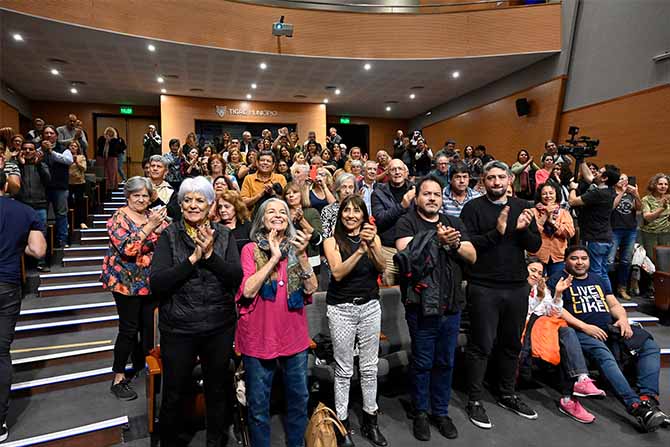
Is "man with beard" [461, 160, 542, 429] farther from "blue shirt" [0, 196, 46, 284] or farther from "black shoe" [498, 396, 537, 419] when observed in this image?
"blue shirt" [0, 196, 46, 284]

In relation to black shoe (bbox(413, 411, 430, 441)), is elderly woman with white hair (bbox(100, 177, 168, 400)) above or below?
above

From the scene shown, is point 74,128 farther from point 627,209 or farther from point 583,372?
point 627,209

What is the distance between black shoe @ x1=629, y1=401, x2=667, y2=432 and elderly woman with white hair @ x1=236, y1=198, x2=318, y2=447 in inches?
86.5

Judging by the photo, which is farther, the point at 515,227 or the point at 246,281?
the point at 515,227

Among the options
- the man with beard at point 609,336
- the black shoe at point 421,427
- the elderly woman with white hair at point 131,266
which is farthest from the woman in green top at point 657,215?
the elderly woman with white hair at point 131,266

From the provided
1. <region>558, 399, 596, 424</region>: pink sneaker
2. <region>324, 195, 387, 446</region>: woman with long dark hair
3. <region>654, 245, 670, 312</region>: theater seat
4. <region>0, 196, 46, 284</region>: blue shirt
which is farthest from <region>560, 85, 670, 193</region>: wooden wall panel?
<region>0, 196, 46, 284</region>: blue shirt

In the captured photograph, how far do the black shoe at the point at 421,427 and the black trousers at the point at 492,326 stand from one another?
0.40 metres

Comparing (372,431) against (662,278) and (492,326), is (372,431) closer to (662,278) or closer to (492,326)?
Answer: (492,326)

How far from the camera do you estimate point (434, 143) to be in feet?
45.2

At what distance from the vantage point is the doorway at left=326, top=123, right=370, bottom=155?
15.5m

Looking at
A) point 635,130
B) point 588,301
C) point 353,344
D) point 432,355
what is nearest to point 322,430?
point 353,344

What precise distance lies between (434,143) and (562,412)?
1194 centimetres

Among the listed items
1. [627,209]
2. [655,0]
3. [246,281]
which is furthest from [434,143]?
[246,281]

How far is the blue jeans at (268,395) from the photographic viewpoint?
1958 mm
